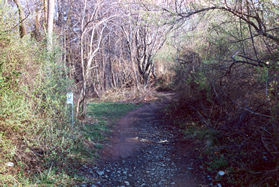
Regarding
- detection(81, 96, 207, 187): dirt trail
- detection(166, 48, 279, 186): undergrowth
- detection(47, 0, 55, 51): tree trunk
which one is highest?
detection(47, 0, 55, 51): tree trunk

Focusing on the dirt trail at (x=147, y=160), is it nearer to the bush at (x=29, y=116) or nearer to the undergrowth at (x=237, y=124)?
the undergrowth at (x=237, y=124)

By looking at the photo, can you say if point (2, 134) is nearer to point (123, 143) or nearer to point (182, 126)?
point (123, 143)

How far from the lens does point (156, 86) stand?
20.4 m

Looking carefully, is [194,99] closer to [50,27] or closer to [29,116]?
[50,27]

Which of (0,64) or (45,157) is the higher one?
(0,64)

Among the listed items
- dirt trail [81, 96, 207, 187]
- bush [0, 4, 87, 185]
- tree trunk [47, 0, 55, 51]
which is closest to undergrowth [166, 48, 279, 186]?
dirt trail [81, 96, 207, 187]

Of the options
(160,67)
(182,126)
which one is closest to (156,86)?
(160,67)

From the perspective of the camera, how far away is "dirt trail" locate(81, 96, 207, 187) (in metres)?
5.46

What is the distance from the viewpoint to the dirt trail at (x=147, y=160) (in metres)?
5.46

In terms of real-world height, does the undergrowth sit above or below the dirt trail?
above

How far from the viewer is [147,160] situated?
21.8 ft

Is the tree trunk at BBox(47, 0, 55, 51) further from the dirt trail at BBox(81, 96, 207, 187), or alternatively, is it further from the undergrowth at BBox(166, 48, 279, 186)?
the undergrowth at BBox(166, 48, 279, 186)

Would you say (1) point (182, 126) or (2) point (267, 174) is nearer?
(2) point (267, 174)

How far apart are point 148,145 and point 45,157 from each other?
3523 millimetres
